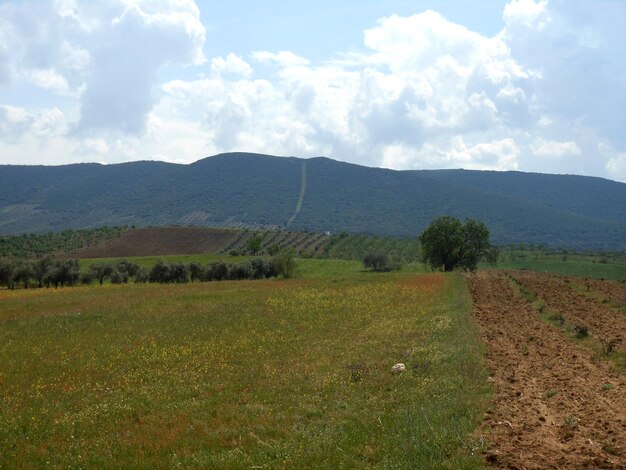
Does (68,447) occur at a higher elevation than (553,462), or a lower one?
lower

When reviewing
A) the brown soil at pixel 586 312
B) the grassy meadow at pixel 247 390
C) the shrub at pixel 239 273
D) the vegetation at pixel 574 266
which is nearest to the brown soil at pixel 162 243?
the shrub at pixel 239 273

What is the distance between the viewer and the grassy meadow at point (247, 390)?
1200 centimetres

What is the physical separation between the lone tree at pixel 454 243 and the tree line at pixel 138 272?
21241mm

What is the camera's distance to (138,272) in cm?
8756

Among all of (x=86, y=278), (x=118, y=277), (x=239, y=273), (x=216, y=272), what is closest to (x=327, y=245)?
(x=239, y=273)

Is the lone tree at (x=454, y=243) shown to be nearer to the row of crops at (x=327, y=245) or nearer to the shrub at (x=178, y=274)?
the row of crops at (x=327, y=245)

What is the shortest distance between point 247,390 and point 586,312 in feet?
79.2

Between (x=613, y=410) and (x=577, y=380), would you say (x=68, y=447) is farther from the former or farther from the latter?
(x=577, y=380)

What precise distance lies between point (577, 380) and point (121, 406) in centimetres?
1307

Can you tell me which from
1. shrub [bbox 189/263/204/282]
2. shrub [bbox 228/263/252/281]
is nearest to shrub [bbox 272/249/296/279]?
shrub [bbox 228/263/252/281]

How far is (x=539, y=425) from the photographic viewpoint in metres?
12.4

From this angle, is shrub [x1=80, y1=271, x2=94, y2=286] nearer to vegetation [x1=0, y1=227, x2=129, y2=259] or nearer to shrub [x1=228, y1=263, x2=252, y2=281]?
shrub [x1=228, y1=263, x2=252, y2=281]

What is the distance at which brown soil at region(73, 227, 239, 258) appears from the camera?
12769cm

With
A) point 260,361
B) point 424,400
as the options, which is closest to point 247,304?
point 260,361
